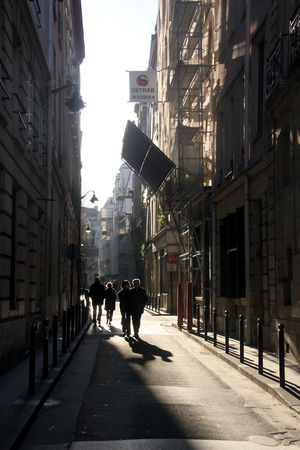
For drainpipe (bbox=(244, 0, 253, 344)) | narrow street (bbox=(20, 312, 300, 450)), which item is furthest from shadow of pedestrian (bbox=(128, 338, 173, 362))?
drainpipe (bbox=(244, 0, 253, 344))

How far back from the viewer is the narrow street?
6.66 metres

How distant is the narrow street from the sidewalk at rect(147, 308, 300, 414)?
0.12 m

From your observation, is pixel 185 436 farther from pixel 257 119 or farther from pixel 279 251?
pixel 257 119

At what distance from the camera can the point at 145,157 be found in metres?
26.8

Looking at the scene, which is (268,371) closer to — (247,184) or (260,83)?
(247,184)

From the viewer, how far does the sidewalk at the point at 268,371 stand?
28.8ft

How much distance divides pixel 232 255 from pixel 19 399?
11804mm

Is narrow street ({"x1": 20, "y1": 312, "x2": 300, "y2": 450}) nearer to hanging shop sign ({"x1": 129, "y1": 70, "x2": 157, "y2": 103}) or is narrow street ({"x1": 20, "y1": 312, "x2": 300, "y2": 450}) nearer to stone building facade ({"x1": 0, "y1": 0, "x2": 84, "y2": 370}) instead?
stone building facade ({"x1": 0, "y1": 0, "x2": 84, "y2": 370})

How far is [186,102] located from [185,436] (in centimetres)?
2234

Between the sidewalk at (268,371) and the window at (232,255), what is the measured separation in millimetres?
2056

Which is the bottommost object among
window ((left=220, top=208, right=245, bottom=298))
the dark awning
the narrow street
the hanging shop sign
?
the narrow street

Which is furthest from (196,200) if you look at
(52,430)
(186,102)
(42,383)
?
(52,430)

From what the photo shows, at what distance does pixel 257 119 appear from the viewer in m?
16.2

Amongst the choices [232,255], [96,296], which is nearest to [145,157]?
[96,296]
